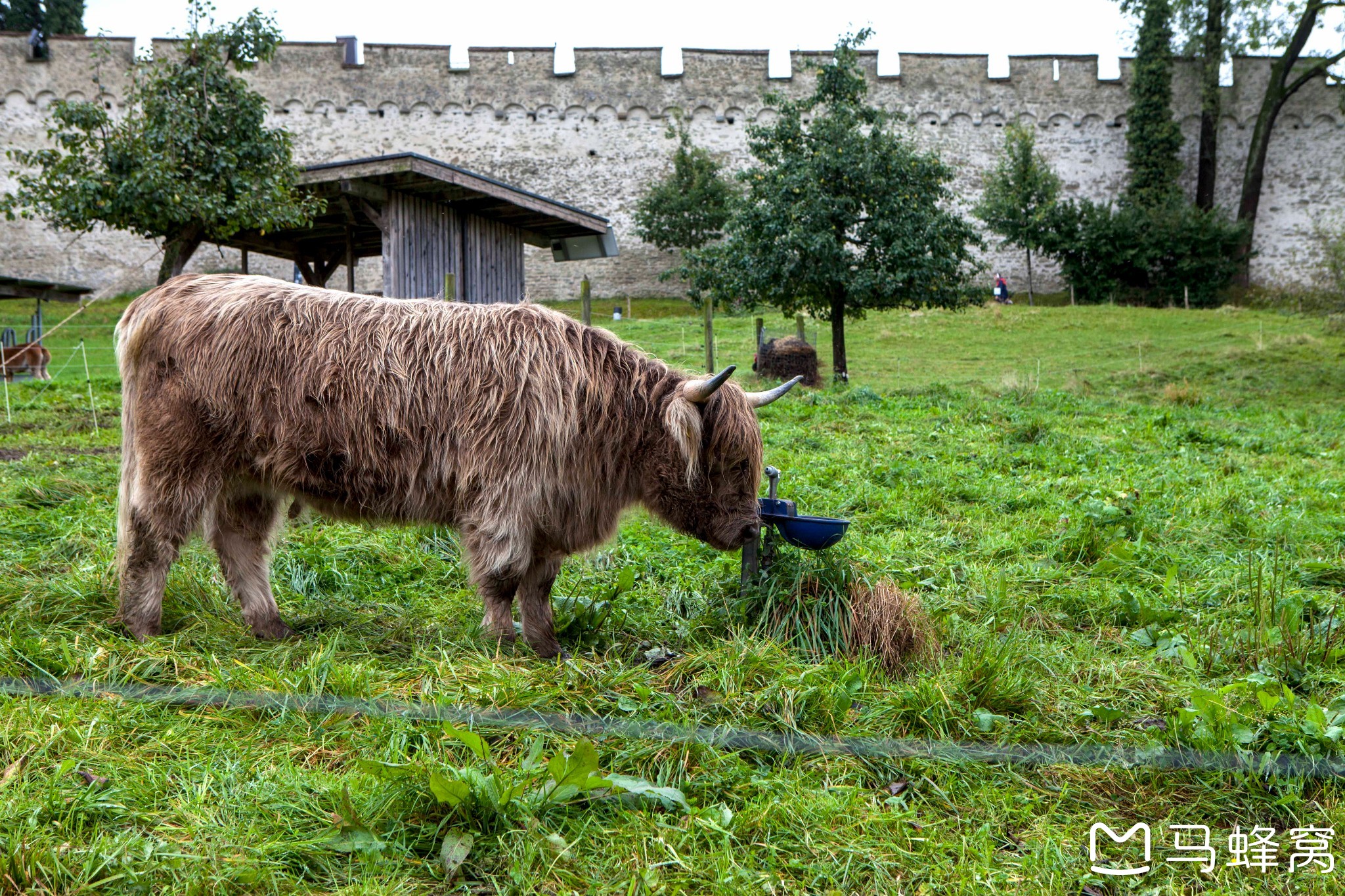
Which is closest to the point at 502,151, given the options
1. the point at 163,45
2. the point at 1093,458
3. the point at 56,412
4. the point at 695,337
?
the point at 163,45

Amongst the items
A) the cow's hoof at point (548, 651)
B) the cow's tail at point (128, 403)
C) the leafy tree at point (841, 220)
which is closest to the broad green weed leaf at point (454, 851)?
the cow's hoof at point (548, 651)

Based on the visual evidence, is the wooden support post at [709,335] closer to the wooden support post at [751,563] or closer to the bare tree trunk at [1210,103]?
the wooden support post at [751,563]

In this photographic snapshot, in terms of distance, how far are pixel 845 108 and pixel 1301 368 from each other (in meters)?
9.51

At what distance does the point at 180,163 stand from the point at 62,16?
36884mm

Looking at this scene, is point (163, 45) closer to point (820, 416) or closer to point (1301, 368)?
point (820, 416)

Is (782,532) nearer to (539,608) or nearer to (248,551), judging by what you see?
(539,608)

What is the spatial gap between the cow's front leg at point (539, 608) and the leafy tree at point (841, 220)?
13.1 m

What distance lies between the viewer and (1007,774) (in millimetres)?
3141

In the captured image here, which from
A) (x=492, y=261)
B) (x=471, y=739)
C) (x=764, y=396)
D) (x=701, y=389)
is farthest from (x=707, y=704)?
(x=492, y=261)

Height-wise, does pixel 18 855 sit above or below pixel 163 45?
below

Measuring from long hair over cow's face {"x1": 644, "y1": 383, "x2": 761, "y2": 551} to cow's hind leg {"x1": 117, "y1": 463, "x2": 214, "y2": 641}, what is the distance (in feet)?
6.49

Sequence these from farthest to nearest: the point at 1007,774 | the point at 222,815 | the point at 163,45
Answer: the point at 163,45 < the point at 1007,774 < the point at 222,815

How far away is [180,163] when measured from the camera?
460 inches

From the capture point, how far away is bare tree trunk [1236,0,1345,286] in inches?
1312
